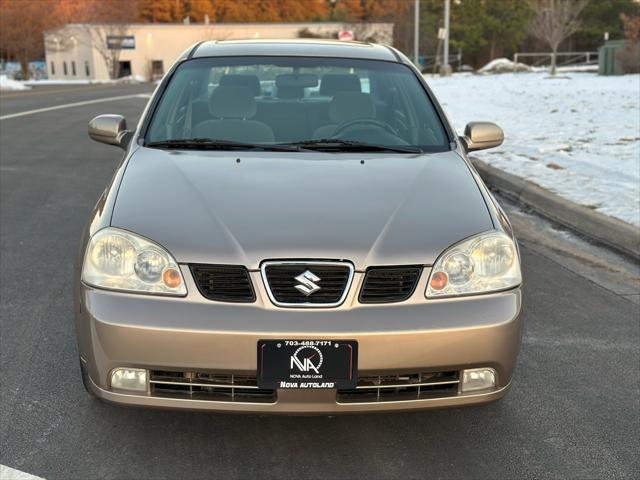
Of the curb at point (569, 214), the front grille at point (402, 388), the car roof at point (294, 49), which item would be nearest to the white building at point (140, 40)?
the curb at point (569, 214)

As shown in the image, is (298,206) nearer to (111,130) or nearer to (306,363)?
(306,363)

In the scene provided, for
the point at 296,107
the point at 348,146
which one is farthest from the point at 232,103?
the point at 348,146

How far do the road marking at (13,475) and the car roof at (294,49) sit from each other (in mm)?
2547

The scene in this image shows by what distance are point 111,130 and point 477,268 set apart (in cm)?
231

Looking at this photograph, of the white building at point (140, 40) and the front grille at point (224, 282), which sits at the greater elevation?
the front grille at point (224, 282)

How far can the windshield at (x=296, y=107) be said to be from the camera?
382cm

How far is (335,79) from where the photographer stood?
436 cm

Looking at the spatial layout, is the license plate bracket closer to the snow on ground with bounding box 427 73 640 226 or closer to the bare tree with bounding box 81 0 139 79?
the snow on ground with bounding box 427 73 640 226

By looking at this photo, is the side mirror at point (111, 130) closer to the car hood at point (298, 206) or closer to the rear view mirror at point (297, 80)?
the car hood at point (298, 206)

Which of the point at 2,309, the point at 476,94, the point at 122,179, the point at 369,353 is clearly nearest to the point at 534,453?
the point at 369,353

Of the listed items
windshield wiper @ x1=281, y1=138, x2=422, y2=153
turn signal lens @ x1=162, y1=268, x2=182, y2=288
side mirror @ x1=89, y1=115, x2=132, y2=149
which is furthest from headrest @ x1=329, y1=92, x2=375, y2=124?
turn signal lens @ x1=162, y1=268, x2=182, y2=288

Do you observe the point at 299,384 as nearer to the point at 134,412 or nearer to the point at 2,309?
the point at 134,412

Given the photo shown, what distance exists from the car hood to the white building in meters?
74.5

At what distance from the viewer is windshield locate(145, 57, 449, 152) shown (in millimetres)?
3822
